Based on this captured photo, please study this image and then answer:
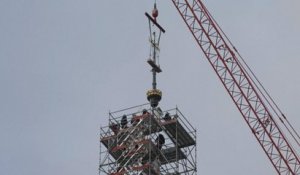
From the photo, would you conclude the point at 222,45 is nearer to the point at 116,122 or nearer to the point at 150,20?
the point at 150,20

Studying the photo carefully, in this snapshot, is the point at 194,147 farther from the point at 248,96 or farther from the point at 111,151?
the point at 248,96

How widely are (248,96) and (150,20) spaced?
18.6 meters

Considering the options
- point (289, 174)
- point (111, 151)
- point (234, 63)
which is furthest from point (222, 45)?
point (111, 151)

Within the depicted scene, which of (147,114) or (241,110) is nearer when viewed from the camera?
(147,114)

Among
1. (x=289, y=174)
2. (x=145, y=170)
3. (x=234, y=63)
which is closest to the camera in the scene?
(x=145, y=170)

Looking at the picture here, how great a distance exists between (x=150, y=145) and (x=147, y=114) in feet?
16.7

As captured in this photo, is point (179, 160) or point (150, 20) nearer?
point (179, 160)

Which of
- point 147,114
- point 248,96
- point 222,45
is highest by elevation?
point 222,45

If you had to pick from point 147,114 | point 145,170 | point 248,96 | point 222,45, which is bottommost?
point 145,170

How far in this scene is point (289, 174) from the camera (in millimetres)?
144000

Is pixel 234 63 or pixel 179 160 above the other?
pixel 234 63

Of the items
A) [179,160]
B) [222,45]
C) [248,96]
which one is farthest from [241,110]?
[179,160]

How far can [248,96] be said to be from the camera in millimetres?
151250

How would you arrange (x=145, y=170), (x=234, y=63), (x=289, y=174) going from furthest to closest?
(x=234, y=63)
(x=289, y=174)
(x=145, y=170)
